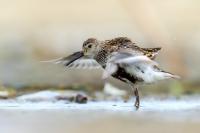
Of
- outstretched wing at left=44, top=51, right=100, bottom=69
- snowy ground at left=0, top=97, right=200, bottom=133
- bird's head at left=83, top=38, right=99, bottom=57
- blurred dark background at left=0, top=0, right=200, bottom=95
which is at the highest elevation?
blurred dark background at left=0, top=0, right=200, bottom=95

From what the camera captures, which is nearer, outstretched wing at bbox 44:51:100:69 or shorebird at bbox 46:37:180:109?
shorebird at bbox 46:37:180:109

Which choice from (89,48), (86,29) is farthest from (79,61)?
(86,29)

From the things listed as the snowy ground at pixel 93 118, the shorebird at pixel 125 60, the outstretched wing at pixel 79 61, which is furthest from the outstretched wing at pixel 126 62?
the outstretched wing at pixel 79 61

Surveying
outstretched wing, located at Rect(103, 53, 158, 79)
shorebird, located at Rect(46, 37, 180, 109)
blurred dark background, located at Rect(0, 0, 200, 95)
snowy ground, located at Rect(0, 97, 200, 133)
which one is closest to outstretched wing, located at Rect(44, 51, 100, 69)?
shorebird, located at Rect(46, 37, 180, 109)

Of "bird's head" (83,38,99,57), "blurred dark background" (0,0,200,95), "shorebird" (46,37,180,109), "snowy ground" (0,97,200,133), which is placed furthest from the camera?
"blurred dark background" (0,0,200,95)

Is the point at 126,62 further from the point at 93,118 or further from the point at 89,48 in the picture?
the point at 89,48

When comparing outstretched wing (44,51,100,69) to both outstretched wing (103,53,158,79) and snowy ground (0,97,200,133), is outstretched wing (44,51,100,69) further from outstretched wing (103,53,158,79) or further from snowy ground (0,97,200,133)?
outstretched wing (103,53,158,79)

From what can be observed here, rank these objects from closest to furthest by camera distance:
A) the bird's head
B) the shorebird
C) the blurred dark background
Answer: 1. the shorebird
2. the bird's head
3. the blurred dark background

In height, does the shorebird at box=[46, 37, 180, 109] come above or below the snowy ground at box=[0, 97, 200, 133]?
above
